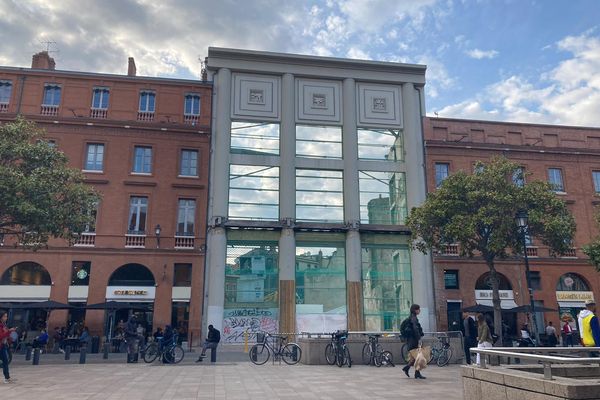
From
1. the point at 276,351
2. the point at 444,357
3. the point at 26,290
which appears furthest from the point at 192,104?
the point at 444,357

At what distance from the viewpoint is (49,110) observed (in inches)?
1111

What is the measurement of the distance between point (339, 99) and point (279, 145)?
5.15 metres

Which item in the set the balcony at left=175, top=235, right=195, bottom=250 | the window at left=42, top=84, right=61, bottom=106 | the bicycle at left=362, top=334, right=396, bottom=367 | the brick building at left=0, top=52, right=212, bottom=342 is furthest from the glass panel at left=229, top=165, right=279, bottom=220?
the bicycle at left=362, top=334, right=396, bottom=367

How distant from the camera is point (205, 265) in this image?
26.8 meters

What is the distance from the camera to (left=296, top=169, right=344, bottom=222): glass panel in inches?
1144

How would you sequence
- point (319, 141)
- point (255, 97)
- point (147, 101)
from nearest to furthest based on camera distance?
point (147, 101), point (255, 97), point (319, 141)

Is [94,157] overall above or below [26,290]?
above

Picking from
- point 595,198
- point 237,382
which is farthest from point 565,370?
point 595,198

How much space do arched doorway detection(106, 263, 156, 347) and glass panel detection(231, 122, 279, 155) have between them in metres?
9.07

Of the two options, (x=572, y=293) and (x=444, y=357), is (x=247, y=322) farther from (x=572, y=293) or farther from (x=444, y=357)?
(x=572, y=293)

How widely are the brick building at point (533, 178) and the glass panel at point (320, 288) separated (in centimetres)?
594

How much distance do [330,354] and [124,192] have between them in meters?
16.8

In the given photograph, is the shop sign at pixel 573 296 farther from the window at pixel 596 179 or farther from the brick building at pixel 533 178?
the window at pixel 596 179

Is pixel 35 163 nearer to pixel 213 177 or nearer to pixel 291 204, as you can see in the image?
pixel 213 177
